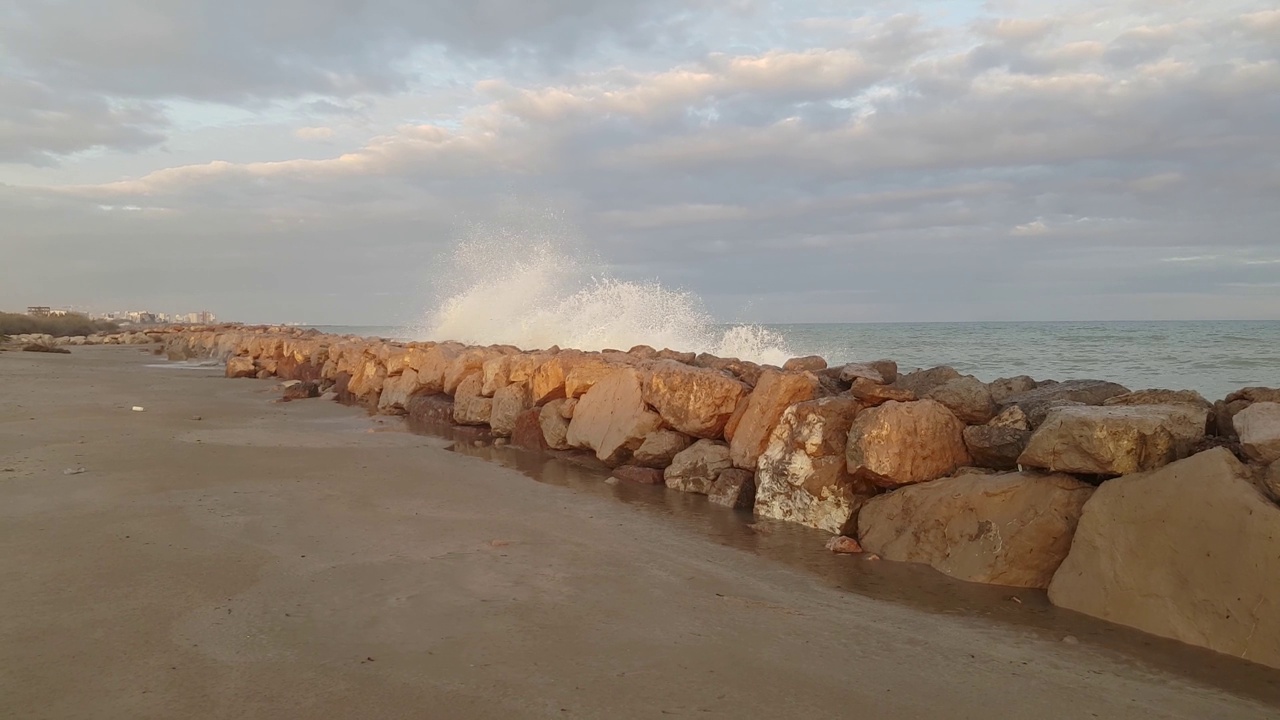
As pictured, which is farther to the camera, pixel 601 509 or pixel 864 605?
pixel 601 509

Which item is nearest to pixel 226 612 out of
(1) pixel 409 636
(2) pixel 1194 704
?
(1) pixel 409 636

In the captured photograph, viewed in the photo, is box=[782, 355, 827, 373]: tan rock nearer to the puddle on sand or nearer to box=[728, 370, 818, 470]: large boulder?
box=[728, 370, 818, 470]: large boulder

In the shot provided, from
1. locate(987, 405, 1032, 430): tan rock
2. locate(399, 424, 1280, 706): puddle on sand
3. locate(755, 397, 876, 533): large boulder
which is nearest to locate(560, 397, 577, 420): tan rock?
locate(399, 424, 1280, 706): puddle on sand

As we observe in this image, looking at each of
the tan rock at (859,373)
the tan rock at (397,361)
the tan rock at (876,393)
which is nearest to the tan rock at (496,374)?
the tan rock at (397,361)

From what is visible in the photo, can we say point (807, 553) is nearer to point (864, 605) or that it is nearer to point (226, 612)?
point (864, 605)

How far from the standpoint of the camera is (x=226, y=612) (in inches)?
144

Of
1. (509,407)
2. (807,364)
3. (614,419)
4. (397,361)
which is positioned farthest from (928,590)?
(397,361)

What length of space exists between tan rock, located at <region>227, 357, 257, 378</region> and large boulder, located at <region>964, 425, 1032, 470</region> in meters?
17.9

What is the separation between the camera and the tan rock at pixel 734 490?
6654mm

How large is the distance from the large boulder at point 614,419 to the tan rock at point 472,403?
6.84 feet

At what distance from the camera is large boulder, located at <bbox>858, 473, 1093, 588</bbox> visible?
15.1 feet

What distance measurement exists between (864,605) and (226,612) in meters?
3.14

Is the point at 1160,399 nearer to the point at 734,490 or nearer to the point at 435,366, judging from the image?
the point at 734,490

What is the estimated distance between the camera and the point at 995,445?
5.34 m
